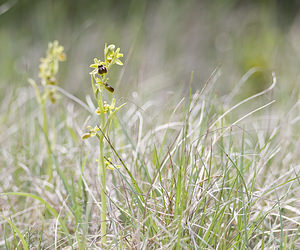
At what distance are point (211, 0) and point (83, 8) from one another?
1.79 metres

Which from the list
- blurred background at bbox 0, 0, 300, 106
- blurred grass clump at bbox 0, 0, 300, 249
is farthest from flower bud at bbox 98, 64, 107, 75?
blurred background at bbox 0, 0, 300, 106

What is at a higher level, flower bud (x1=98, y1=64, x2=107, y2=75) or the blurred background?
the blurred background

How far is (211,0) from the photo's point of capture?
5629mm

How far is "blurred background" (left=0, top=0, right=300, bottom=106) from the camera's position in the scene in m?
4.17

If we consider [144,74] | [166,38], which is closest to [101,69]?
[144,74]

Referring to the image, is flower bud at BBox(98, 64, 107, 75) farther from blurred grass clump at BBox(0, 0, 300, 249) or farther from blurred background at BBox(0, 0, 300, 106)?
blurred background at BBox(0, 0, 300, 106)

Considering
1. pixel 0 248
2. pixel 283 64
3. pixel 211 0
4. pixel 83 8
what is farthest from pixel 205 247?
pixel 211 0

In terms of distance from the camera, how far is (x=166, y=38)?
15.8 ft

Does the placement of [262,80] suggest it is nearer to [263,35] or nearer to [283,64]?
[283,64]

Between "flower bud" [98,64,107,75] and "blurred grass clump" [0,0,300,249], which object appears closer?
"flower bud" [98,64,107,75]

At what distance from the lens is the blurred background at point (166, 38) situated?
4172mm

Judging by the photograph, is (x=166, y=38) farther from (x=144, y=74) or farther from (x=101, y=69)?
(x=101, y=69)

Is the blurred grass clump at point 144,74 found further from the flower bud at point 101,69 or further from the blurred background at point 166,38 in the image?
the flower bud at point 101,69

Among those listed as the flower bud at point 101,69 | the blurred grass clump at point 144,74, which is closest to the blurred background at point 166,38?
the blurred grass clump at point 144,74
